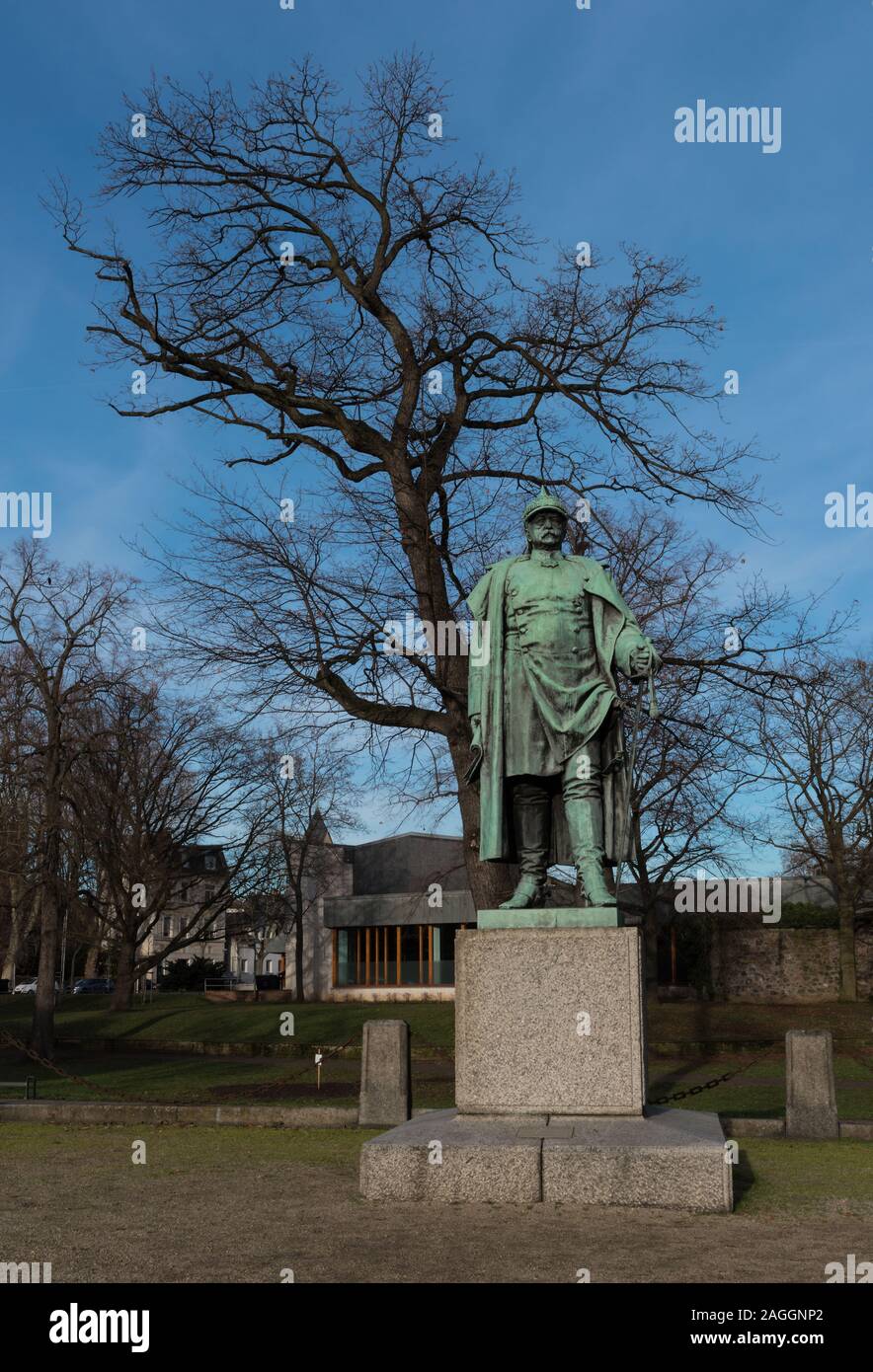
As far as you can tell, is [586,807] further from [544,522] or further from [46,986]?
[46,986]

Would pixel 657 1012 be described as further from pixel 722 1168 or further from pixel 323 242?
pixel 722 1168

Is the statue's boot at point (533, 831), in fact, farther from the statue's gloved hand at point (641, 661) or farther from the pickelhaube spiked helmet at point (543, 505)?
the pickelhaube spiked helmet at point (543, 505)

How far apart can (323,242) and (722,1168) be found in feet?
46.6

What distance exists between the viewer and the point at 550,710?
27.8 feet

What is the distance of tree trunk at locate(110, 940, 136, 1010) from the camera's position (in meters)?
35.7

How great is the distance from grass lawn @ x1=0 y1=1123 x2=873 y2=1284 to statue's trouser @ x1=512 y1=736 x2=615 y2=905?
6.71 feet

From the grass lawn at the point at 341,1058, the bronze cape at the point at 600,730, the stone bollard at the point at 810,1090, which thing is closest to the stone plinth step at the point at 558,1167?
the bronze cape at the point at 600,730

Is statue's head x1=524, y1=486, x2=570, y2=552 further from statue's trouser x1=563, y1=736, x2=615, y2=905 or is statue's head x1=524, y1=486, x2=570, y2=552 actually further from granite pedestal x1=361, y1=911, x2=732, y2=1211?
granite pedestal x1=361, y1=911, x2=732, y2=1211

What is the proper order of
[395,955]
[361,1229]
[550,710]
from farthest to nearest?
[395,955] < [550,710] < [361,1229]

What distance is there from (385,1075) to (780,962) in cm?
2943

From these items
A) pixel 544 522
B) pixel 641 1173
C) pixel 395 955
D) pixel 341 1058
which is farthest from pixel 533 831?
pixel 395 955

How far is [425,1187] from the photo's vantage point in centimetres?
714

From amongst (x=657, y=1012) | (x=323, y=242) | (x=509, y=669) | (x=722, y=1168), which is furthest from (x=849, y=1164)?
(x=657, y=1012)

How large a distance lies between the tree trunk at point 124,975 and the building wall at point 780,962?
56.8ft
